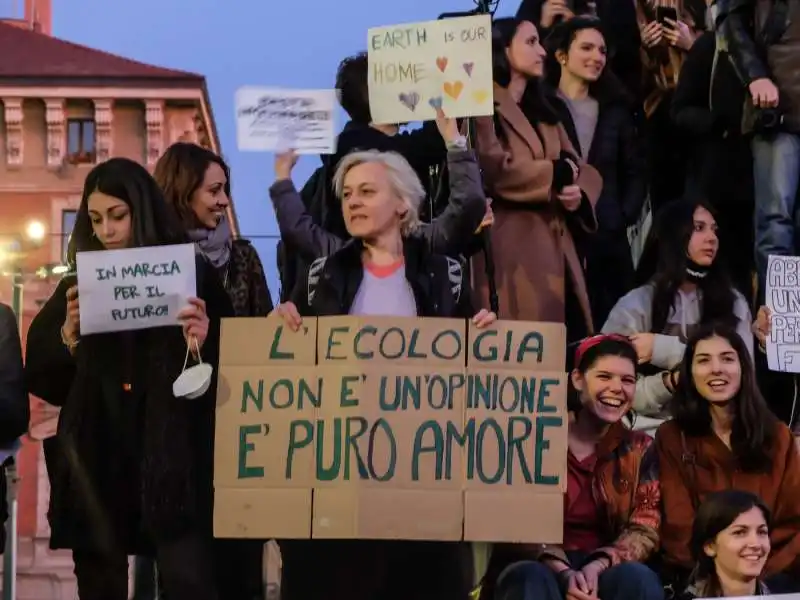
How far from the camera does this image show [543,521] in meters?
5.32

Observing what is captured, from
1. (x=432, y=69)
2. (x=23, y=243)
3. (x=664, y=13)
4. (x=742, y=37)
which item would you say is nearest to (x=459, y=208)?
(x=432, y=69)

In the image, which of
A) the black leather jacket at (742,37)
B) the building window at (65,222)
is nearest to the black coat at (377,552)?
the black leather jacket at (742,37)

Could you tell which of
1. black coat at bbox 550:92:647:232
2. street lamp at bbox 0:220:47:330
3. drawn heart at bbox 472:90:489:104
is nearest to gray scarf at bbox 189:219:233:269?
drawn heart at bbox 472:90:489:104

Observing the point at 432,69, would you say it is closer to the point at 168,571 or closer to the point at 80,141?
the point at 168,571

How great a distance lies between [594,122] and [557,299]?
87cm

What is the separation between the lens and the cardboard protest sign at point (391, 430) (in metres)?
5.33

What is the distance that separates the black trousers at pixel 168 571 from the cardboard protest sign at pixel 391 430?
10cm

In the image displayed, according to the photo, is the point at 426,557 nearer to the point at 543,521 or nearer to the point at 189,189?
the point at 543,521

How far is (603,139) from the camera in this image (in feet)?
23.2

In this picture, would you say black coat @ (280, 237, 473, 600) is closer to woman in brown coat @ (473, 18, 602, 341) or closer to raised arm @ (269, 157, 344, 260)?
raised arm @ (269, 157, 344, 260)

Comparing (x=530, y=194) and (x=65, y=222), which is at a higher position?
(x=530, y=194)

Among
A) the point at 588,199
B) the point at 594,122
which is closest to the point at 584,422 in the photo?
the point at 588,199

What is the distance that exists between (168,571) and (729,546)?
1551 millimetres

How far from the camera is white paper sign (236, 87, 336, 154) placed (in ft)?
19.6
